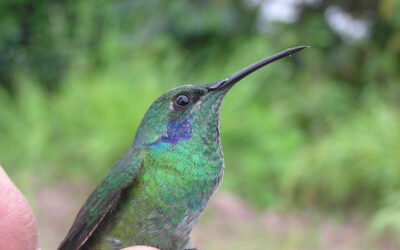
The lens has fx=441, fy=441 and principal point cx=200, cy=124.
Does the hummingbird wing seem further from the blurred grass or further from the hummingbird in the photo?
the blurred grass

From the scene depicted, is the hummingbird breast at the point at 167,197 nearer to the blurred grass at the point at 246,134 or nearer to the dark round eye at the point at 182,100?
the dark round eye at the point at 182,100

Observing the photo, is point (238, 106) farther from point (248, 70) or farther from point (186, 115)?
point (248, 70)

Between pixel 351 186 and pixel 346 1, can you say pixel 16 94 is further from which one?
pixel 346 1

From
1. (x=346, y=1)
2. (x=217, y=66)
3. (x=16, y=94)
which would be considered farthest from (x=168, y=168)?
(x=346, y=1)

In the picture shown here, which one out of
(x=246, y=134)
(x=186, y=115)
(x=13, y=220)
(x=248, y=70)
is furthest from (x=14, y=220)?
(x=246, y=134)

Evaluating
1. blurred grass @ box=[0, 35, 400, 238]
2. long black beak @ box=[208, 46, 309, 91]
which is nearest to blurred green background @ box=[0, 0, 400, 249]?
blurred grass @ box=[0, 35, 400, 238]

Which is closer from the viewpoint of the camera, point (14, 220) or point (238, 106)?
point (14, 220)
